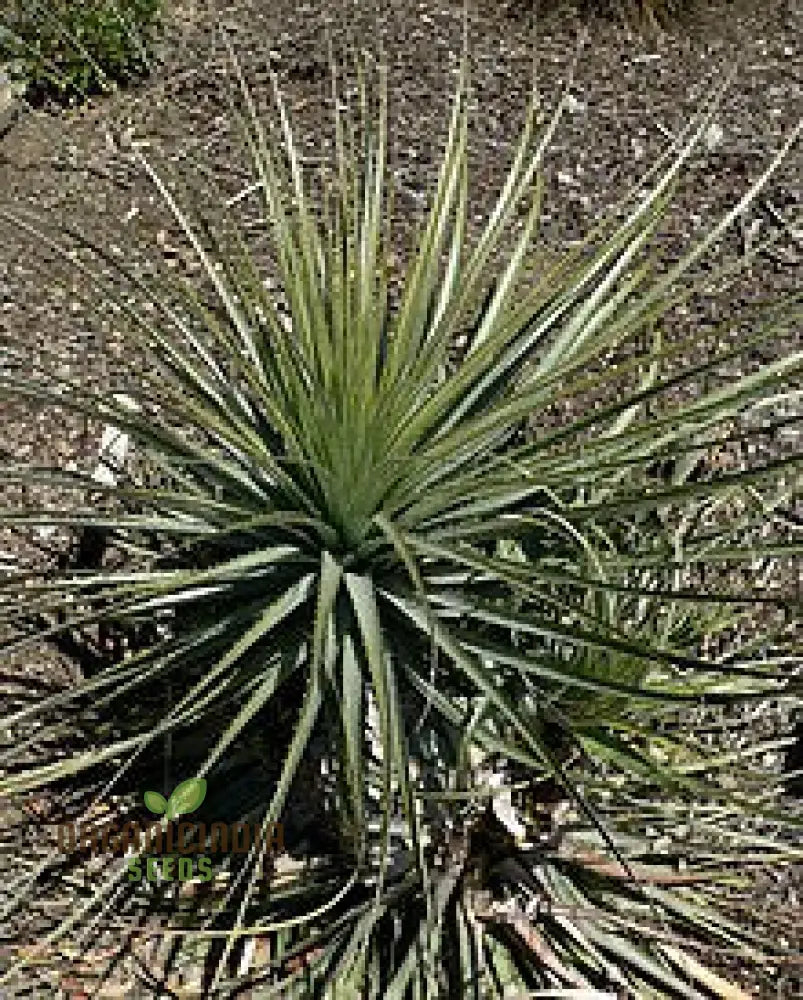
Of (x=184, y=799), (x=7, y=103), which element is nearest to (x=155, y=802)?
(x=184, y=799)

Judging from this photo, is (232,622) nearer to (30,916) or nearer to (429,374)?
(429,374)

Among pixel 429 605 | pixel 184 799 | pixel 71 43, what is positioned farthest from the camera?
pixel 71 43

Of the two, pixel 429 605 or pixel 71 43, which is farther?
pixel 71 43

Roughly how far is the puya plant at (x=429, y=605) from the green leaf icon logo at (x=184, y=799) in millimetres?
117

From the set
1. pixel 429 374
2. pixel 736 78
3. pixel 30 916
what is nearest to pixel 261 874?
pixel 30 916

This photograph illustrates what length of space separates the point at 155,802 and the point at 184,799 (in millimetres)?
98

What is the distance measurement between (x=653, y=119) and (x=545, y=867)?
2685mm

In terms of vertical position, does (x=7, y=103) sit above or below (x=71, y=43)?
below

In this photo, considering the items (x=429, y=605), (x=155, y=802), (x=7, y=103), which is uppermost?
(x=7, y=103)

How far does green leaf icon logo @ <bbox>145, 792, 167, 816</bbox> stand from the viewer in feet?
8.61

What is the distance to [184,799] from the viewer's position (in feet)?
8.41

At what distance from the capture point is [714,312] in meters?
3.90

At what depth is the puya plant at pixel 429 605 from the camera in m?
2.19

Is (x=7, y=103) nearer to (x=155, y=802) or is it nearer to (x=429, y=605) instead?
(x=155, y=802)
